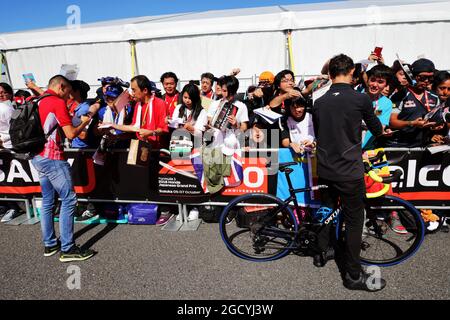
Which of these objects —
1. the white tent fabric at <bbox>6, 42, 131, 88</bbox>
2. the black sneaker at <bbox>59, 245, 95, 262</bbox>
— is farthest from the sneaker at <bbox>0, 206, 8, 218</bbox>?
the white tent fabric at <bbox>6, 42, 131, 88</bbox>

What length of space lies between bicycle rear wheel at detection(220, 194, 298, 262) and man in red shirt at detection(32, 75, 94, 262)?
1775 mm

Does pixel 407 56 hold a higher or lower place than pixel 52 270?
higher

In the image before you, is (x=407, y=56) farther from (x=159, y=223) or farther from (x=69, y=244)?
(x=69, y=244)

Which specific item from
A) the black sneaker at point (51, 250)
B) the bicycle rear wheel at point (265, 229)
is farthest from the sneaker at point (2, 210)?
the bicycle rear wheel at point (265, 229)

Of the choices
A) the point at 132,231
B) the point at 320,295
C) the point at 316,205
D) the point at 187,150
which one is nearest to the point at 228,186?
the point at 187,150

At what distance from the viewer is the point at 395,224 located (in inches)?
148

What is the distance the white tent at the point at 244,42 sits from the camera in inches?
344

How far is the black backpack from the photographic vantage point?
3062 millimetres

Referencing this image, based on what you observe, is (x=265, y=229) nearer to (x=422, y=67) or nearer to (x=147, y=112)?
(x=147, y=112)

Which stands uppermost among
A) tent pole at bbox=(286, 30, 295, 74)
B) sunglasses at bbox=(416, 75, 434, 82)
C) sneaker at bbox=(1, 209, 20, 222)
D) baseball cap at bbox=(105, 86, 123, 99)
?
tent pole at bbox=(286, 30, 295, 74)

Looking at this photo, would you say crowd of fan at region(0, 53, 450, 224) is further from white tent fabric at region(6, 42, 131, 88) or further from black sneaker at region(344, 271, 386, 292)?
white tent fabric at region(6, 42, 131, 88)

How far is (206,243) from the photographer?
3758mm
